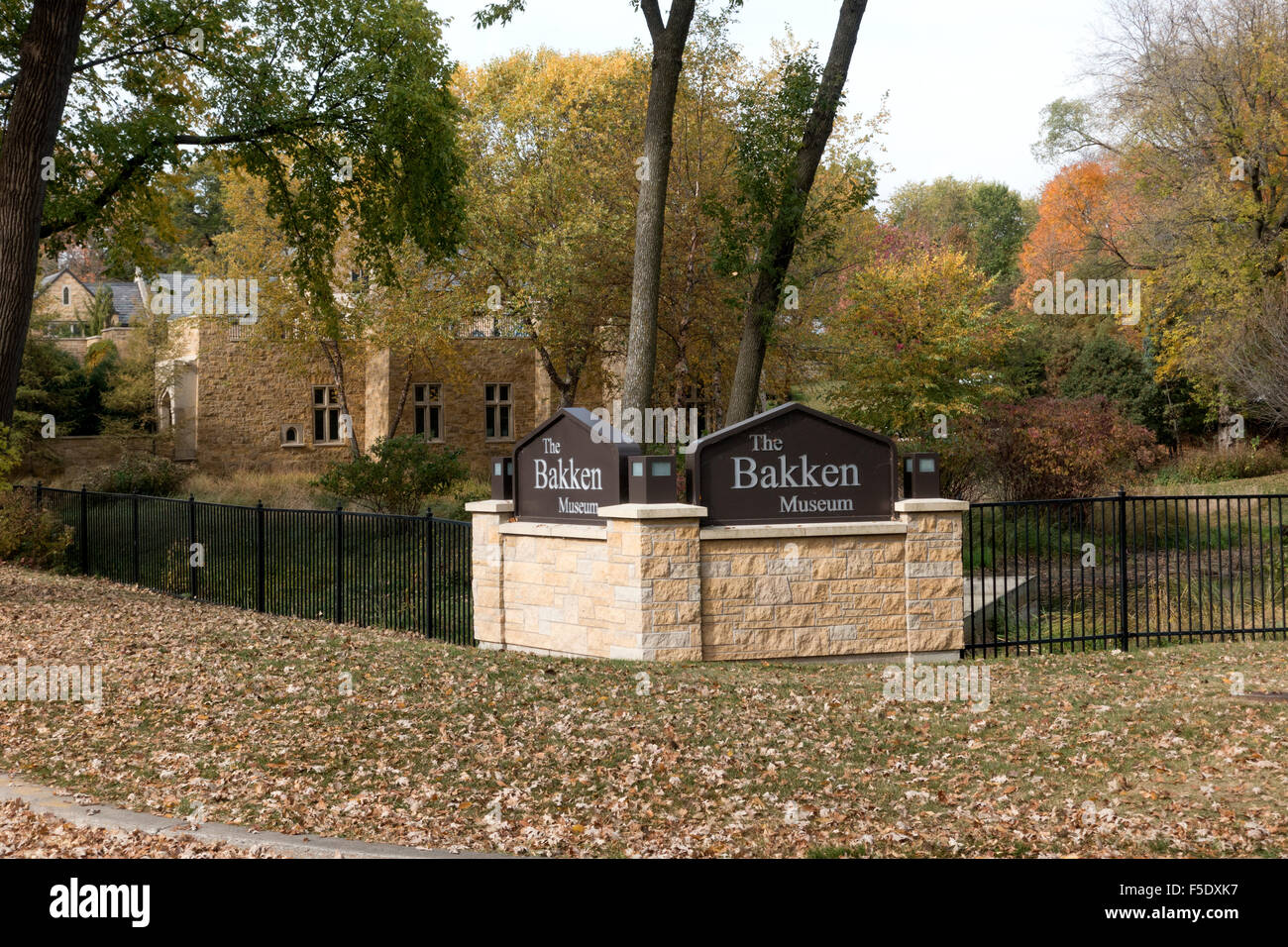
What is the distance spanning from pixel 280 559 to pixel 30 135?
6415 mm

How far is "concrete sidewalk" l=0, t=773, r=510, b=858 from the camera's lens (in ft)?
18.3

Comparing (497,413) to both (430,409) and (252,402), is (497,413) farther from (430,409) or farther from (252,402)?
(252,402)

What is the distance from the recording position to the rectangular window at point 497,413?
34531 mm

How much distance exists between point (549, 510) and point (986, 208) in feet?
193

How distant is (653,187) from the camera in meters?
14.5

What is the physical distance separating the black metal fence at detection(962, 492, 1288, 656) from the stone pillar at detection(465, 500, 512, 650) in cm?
472

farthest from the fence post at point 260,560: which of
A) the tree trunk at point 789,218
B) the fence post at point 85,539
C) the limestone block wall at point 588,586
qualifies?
the tree trunk at point 789,218

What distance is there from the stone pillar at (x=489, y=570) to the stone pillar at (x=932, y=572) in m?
4.08

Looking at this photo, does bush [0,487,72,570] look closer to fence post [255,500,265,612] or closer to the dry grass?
the dry grass

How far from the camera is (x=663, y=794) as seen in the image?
655cm

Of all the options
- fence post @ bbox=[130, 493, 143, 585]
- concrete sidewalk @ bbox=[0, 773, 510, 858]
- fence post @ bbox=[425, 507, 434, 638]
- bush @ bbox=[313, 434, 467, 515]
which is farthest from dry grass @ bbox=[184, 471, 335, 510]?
concrete sidewalk @ bbox=[0, 773, 510, 858]

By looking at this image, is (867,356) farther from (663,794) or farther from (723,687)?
(663,794)

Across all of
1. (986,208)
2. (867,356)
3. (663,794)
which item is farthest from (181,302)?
(986,208)
